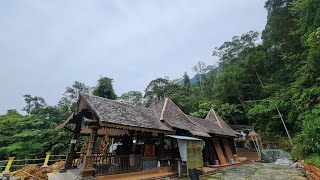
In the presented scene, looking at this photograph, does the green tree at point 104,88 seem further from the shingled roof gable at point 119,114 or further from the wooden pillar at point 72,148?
the shingled roof gable at point 119,114

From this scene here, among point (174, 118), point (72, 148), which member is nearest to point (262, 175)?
point (174, 118)

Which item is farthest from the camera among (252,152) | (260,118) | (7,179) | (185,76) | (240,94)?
(185,76)

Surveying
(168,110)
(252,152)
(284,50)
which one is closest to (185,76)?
(284,50)

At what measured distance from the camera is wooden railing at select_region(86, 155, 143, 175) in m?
9.09

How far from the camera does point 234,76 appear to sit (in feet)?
98.1

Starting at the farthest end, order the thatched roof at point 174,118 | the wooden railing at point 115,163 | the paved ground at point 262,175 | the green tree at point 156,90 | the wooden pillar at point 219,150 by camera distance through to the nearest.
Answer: the green tree at point 156,90
the wooden pillar at point 219,150
the thatched roof at point 174,118
the paved ground at point 262,175
the wooden railing at point 115,163

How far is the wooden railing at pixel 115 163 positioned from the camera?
9094mm

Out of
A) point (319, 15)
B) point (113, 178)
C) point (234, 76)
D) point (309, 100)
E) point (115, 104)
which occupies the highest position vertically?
point (234, 76)

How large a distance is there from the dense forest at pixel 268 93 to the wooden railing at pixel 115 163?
9.96m

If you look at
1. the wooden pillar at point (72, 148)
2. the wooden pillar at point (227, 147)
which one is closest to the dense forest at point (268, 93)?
the wooden pillar at point (227, 147)

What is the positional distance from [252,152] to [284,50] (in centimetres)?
1379

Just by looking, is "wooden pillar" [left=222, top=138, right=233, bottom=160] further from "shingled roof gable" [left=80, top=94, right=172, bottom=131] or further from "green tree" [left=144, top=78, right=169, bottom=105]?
"green tree" [left=144, top=78, right=169, bottom=105]

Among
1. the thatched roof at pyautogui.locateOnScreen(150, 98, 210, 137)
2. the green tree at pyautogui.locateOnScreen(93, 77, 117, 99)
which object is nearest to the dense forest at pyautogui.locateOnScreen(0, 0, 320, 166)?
the green tree at pyautogui.locateOnScreen(93, 77, 117, 99)

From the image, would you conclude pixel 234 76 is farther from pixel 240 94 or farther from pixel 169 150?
pixel 169 150
